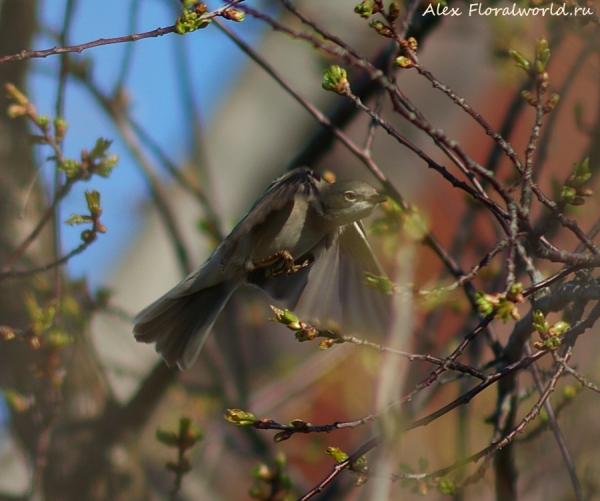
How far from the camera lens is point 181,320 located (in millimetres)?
3438

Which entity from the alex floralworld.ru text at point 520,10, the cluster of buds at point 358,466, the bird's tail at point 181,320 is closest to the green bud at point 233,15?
the alex floralworld.ru text at point 520,10

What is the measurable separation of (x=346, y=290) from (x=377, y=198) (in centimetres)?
64

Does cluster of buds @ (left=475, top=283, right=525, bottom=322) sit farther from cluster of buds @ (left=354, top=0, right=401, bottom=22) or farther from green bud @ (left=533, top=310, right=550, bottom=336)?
cluster of buds @ (left=354, top=0, right=401, bottom=22)

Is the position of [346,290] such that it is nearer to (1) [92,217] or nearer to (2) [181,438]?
(2) [181,438]

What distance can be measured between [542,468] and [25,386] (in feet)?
7.56

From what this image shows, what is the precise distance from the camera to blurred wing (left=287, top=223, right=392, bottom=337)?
3143 millimetres

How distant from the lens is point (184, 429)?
2.61m

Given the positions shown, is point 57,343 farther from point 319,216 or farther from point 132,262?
point 132,262

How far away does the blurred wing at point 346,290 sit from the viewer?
3.14 metres

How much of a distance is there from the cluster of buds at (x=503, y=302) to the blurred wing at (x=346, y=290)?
4.62 feet

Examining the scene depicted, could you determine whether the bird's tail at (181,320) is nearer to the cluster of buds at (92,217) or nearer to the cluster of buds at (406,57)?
the cluster of buds at (92,217)

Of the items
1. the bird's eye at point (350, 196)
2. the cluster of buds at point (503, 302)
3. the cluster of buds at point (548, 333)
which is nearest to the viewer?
the cluster of buds at point (503, 302)

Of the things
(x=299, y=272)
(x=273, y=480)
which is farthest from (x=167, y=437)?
(x=299, y=272)

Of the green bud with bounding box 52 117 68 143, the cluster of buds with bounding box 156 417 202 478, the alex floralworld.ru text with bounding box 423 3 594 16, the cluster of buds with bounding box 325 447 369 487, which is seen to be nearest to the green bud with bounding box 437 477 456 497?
the cluster of buds with bounding box 325 447 369 487
